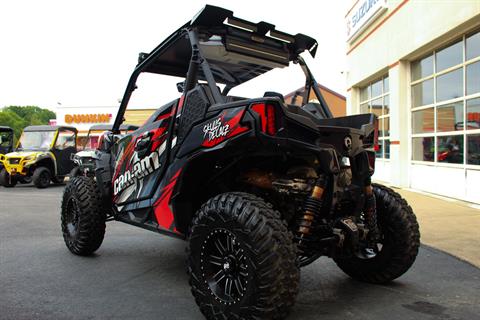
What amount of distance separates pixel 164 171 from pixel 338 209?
4.98 feet

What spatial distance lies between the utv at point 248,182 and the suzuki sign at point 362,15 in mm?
10897

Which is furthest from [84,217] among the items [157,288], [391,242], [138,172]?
[391,242]

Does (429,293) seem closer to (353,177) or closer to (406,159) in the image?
(353,177)

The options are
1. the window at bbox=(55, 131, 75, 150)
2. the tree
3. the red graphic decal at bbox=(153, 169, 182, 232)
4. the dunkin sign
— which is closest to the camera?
the red graphic decal at bbox=(153, 169, 182, 232)

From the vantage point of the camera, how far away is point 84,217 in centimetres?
480

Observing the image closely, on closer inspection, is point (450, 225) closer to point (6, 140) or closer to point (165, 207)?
point (165, 207)

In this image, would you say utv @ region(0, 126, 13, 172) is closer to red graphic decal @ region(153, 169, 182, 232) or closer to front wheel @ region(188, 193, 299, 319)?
red graphic decal @ region(153, 169, 182, 232)

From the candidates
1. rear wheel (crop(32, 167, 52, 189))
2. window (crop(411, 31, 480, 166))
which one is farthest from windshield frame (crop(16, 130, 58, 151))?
window (crop(411, 31, 480, 166))

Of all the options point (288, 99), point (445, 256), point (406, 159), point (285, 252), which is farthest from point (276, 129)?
point (406, 159)

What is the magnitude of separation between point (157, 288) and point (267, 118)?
204 cm

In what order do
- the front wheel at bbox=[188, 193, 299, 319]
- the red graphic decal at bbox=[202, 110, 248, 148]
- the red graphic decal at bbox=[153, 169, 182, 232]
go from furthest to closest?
the red graphic decal at bbox=[153, 169, 182, 232], the red graphic decal at bbox=[202, 110, 248, 148], the front wheel at bbox=[188, 193, 299, 319]

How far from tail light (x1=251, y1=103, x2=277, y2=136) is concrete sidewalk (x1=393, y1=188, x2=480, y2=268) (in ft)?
10.9

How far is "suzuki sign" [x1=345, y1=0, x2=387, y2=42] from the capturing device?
552 inches

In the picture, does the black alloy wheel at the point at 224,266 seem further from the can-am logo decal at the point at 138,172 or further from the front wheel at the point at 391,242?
the front wheel at the point at 391,242
